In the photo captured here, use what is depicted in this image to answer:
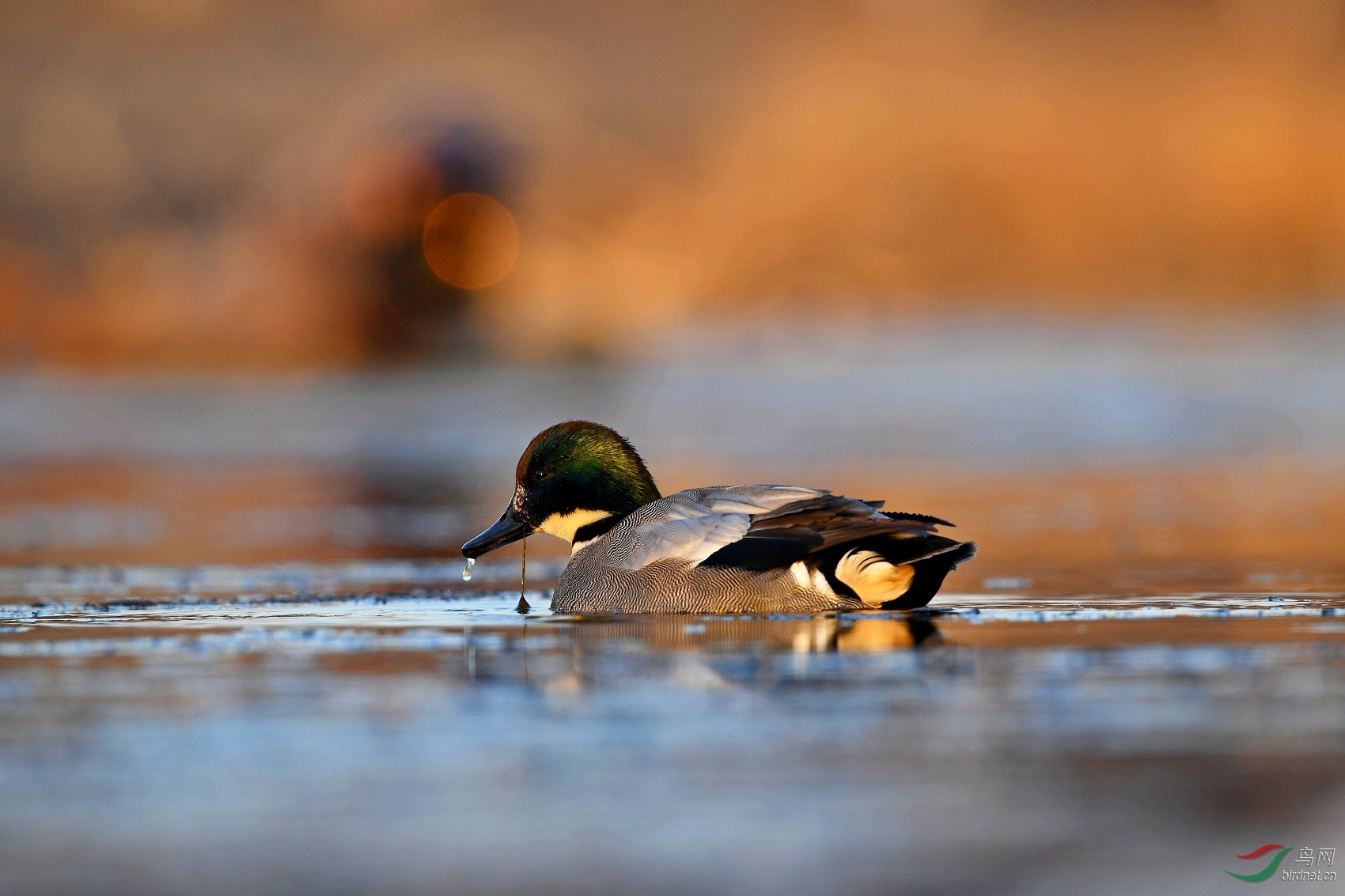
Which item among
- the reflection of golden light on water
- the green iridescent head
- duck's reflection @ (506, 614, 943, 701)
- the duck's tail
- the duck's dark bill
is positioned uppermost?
the reflection of golden light on water

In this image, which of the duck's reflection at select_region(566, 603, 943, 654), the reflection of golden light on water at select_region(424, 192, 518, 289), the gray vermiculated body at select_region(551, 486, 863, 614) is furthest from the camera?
the reflection of golden light on water at select_region(424, 192, 518, 289)

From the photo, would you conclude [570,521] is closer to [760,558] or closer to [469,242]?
[760,558]

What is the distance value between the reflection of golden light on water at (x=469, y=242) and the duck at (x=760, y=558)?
22106mm

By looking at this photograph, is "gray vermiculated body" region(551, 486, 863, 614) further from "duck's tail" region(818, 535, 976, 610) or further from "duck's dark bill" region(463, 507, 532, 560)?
"duck's dark bill" region(463, 507, 532, 560)

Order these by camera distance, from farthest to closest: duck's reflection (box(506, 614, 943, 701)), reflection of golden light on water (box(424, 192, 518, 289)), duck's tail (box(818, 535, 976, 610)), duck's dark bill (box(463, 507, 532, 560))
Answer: reflection of golden light on water (box(424, 192, 518, 289)) < duck's dark bill (box(463, 507, 532, 560)) < duck's tail (box(818, 535, 976, 610)) < duck's reflection (box(506, 614, 943, 701))

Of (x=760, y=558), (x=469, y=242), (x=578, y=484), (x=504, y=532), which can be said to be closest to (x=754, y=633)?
(x=760, y=558)

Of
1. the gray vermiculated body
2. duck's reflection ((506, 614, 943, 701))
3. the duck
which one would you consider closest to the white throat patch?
the duck

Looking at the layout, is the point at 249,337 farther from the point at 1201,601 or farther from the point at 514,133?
the point at 1201,601

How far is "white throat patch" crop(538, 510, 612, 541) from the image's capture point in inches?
341

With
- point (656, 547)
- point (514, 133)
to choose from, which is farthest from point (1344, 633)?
point (514, 133)

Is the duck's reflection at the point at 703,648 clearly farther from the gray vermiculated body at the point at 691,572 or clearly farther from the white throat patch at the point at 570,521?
the white throat patch at the point at 570,521

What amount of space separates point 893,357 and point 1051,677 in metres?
23.9

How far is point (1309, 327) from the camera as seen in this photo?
31031 millimetres

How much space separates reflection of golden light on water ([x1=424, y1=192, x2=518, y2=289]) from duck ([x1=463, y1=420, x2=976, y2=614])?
22106 mm
